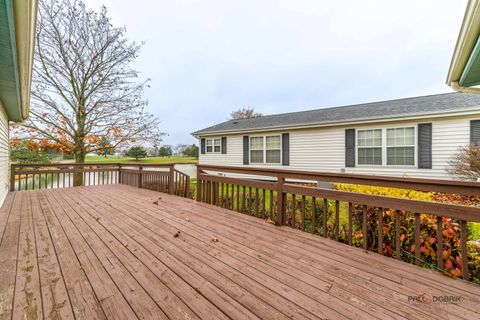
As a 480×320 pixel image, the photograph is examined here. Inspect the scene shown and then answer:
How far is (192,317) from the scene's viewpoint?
121 cm

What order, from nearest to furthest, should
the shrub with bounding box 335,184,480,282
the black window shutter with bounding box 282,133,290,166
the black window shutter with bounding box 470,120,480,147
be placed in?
the shrub with bounding box 335,184,480,282, the black window shutter with bounding box 470,120,480,147, the black window shutter with bounding box 282,133,290,166

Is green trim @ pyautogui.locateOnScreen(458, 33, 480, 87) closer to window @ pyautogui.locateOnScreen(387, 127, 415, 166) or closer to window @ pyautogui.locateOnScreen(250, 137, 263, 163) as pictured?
window @ pyautogui.locateOnScreen(387, 127, 415, 166)

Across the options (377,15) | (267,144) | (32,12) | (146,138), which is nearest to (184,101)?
(146,138)

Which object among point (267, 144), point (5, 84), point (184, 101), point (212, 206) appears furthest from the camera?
point (184, 101)

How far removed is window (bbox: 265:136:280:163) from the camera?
845 centimetres

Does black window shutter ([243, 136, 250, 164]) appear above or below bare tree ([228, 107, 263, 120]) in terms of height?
below

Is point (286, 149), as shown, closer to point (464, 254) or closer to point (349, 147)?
point (349, 147)

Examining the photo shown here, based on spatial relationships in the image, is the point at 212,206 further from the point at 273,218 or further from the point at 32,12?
the point at 32,12

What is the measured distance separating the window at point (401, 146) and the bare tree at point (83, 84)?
354 inches

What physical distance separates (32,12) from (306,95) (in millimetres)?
22064

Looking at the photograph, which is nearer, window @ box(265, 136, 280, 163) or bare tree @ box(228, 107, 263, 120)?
window @ box(265, 136, 280, 163)

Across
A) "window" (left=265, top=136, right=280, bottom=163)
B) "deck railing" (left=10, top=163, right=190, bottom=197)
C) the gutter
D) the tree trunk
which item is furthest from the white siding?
A: the tree trunk

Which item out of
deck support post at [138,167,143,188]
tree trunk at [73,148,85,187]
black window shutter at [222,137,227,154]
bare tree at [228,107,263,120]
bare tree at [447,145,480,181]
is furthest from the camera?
bare tree at [228,107,263,120]

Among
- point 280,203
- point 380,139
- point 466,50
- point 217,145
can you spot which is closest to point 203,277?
point 280,203
